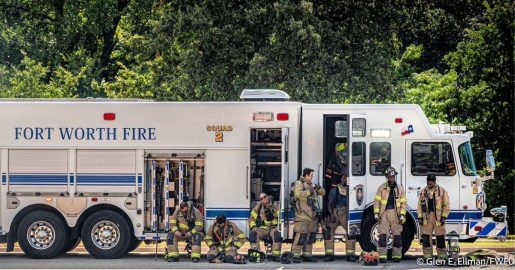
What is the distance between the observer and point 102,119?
68.0 ft

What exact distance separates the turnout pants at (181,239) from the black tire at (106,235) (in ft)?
2.65

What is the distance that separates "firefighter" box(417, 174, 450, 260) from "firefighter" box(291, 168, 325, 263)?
1735mm

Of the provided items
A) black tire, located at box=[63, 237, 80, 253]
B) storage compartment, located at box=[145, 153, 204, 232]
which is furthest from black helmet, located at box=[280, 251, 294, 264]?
black tire, located at box=[63, 237, 80, 253]

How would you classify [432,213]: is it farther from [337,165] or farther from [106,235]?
[106,235]

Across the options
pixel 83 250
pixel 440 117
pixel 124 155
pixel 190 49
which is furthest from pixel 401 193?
pixel 190 49

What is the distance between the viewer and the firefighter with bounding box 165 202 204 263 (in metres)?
20.2

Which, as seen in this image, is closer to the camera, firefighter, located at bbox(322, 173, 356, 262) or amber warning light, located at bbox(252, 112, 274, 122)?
firefighter, located at bbox(322, 173, 356, 262)

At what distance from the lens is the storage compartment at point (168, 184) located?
67.9 ft

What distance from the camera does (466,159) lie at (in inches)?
807

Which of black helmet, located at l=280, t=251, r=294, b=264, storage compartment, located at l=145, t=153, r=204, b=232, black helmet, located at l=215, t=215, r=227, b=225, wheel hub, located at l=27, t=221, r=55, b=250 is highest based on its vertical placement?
storage compartment, located at l=145, t=153, r=204, b=232

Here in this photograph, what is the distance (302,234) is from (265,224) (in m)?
0.66

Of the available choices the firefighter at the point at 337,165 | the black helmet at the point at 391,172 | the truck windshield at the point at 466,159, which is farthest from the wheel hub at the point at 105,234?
the truck windshield at the point at 466,159

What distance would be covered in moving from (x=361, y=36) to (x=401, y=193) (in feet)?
42.9

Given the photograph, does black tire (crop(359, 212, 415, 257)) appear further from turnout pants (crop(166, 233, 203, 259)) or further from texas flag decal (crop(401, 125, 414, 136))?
turnout pants (crop(166, 233, 203, 259))
